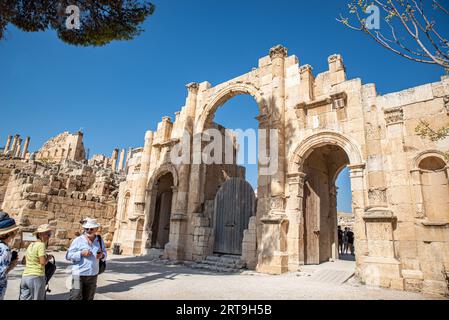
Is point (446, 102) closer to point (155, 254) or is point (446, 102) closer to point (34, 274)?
point (34, 274)

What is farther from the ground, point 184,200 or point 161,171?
point 161,171

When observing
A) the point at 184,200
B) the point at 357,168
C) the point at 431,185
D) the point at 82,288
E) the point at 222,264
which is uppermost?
the point at 357,168

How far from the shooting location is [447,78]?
22.6 feet

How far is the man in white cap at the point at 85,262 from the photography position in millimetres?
3479

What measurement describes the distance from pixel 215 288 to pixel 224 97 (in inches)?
319

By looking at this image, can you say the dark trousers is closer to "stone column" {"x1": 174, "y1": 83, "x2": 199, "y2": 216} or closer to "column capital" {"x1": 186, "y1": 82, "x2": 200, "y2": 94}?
"stone column" {"x1": 174, "y1": 83, "x2": 199, "y2": 216}

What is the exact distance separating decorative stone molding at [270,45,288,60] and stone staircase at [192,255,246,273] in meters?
7.46

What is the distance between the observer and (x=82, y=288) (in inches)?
140

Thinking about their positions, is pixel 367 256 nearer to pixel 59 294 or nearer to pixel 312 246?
pixel 312 246

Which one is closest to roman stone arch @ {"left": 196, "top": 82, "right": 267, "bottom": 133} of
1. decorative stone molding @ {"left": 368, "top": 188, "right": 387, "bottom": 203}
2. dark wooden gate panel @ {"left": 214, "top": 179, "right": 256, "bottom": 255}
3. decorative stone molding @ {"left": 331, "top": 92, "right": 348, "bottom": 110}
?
decorative stone molding @ {"left": 331, "top": 92, "right": 348, "bottom": 110}

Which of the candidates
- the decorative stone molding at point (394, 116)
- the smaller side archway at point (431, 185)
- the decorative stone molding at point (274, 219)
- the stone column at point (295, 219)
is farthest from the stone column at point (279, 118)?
the smaller side archway at point (431, 185)

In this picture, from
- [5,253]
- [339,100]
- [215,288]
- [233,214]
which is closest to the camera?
[5,253]

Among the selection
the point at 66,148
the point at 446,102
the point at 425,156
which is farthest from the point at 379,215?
the point at 66,148

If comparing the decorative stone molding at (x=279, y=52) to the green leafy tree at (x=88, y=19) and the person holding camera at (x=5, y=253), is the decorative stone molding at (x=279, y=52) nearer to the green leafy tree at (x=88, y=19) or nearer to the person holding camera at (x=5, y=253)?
the green leafy tree at (x=88, y=19)
